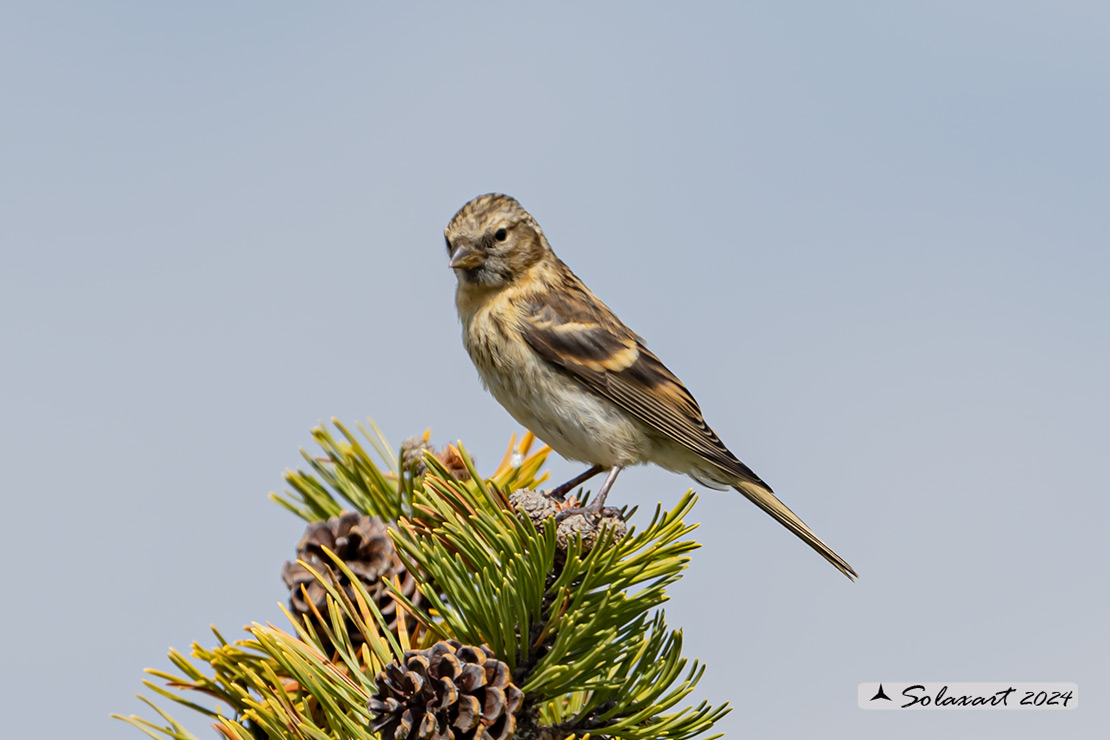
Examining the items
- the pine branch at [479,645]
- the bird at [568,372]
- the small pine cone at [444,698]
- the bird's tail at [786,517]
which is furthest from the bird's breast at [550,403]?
the small pine cone at [444,698]

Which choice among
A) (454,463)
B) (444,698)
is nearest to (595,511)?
(454,463)

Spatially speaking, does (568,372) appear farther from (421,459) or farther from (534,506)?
(534,506)

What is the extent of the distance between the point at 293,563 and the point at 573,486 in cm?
176

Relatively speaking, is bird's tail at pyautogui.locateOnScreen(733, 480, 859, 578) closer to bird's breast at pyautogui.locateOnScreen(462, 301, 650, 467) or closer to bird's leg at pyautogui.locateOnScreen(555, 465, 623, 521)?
bird's breast at pyautogui.locateOnScreen(462, 301, 650, 467)

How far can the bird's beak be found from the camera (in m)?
4.79

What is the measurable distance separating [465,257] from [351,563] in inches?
87.9

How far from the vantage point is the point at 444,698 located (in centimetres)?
216

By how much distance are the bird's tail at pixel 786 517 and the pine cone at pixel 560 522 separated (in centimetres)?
194

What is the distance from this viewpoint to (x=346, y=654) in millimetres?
2488

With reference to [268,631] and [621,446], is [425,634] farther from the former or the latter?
[621,446]

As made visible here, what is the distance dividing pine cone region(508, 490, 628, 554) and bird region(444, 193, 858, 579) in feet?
5.26

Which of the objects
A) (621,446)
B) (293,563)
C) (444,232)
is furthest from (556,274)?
(293,563)

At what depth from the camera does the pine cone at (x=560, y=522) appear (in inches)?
99.9

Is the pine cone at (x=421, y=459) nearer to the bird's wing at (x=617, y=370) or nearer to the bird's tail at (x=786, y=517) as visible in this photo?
the bird's wing at (x=617, y=370)
